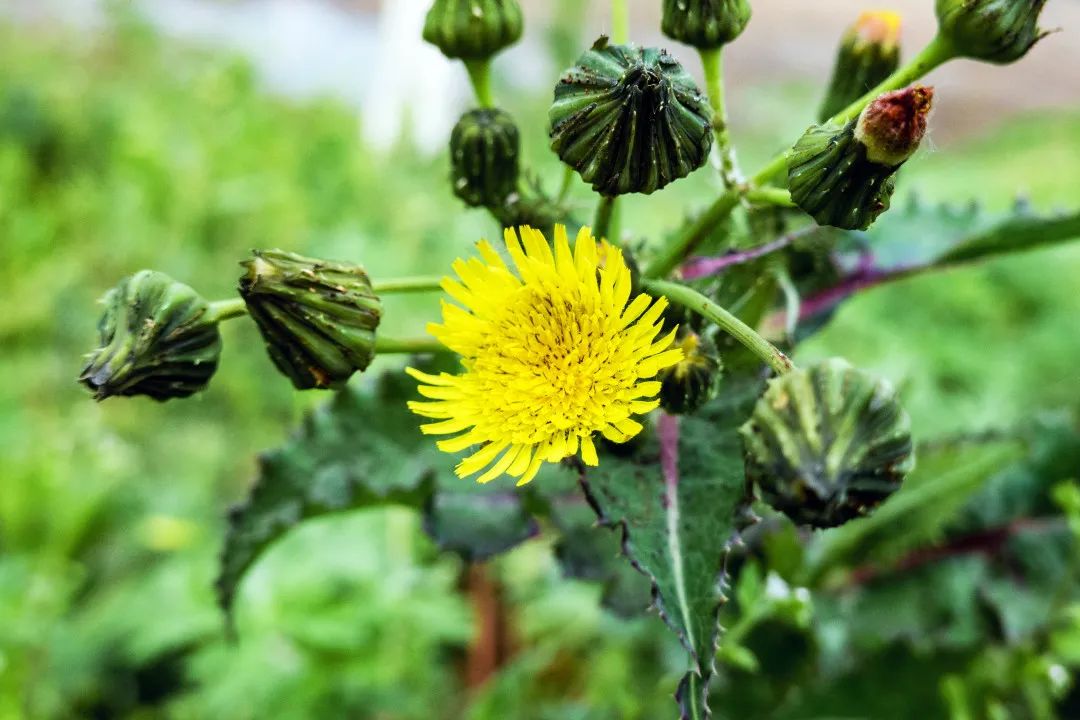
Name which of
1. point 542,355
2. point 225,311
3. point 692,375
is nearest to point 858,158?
point 692,375

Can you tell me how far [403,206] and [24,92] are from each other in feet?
4.99

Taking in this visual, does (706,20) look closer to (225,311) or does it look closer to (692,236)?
(692,236)

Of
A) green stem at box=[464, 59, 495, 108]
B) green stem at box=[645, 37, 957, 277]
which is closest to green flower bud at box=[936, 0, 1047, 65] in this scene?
green stem at box=[645, 37, 957, 277]

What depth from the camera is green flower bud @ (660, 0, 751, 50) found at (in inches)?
39.6

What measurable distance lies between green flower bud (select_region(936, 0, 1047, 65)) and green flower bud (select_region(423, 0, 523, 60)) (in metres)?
0.47

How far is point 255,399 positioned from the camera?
2.47 metres

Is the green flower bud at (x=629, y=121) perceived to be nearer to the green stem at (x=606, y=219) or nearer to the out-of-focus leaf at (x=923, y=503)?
the green stem at (x=606, y=219)

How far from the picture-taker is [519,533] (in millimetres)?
1221

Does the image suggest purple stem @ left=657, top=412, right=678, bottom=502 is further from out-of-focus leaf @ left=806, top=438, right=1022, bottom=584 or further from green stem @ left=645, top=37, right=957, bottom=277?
out-of-focus leaf @ left=806, top=438, right=1022, bottom=584

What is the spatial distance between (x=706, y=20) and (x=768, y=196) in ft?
0.67

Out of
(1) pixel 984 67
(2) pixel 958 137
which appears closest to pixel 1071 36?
(1) pixel 984 67

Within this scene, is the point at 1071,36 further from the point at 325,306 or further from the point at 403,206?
the point at 325,306

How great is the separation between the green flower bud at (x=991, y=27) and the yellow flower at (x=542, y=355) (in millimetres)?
435

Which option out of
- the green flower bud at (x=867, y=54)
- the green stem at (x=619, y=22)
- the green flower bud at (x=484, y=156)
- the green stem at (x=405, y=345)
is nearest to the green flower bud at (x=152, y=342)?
the green stem at (x=405, y=345)
